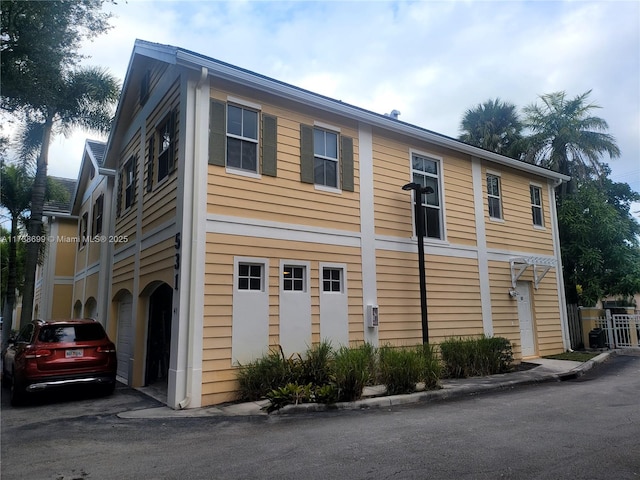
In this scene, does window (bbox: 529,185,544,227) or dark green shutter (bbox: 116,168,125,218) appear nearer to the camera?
dark green shutter (bbox: 116,168,125,218)

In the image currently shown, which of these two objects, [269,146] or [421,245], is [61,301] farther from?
[421,245]

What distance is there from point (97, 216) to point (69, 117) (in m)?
3.64

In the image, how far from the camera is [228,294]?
8.89m

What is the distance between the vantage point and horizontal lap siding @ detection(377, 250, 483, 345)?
11.3 meters

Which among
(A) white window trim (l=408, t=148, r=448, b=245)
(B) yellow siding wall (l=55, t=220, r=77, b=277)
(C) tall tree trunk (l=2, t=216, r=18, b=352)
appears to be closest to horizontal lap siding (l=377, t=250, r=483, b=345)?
(A) white window trim (l=408, t=148, r=448, b=245)

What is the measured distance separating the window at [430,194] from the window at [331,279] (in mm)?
3241

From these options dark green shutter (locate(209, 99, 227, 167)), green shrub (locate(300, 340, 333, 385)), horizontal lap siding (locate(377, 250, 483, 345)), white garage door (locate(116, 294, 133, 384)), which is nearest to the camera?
green shrub (locate(300, 340, 333, 385))

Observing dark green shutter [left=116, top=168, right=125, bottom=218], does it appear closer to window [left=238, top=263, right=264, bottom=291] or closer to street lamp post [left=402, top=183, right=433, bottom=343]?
window [left=238, top=263, right=264, bottom=291]

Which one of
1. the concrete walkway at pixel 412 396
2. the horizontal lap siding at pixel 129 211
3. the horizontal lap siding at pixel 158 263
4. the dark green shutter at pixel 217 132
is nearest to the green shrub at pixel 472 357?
the concrete walkway at pixel 412 396

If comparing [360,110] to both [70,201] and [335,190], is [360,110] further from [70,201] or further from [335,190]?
[70,201]

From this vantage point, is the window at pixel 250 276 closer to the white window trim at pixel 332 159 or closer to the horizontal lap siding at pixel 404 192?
the white window trim at pixel 332 159

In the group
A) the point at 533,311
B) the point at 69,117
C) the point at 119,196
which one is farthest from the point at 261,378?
the point at 69,117

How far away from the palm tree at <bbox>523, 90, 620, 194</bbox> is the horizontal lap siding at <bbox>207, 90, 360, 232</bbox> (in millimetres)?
14068

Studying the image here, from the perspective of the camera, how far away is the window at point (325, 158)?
10.8 metres
